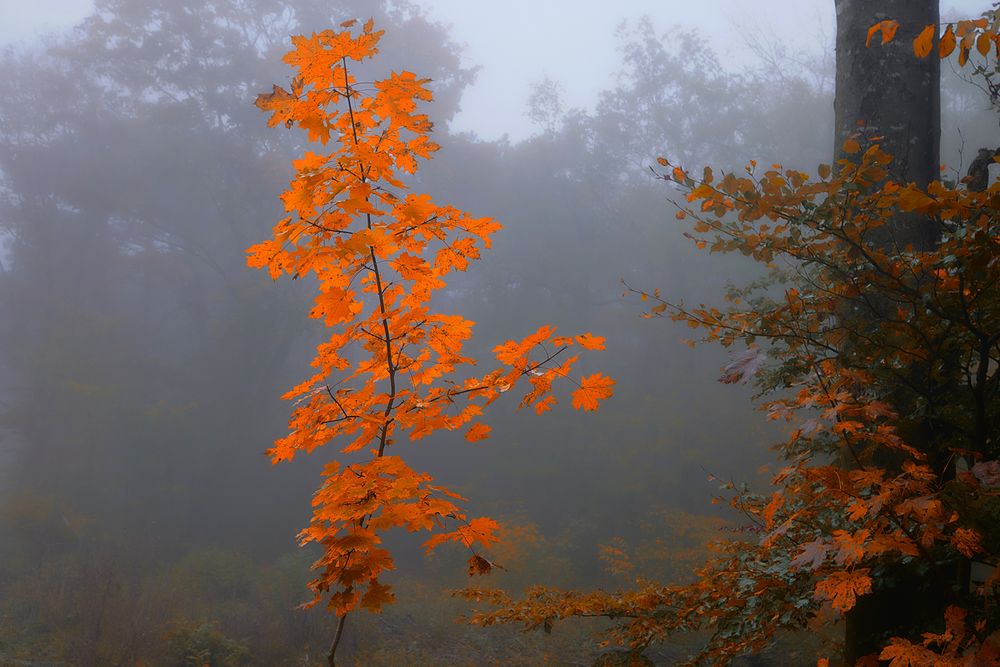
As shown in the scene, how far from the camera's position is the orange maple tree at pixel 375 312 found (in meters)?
1.21

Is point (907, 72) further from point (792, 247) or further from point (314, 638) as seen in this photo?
point (314, 638)

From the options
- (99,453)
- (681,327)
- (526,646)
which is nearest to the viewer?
(526,646)

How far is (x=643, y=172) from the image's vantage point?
17969mm

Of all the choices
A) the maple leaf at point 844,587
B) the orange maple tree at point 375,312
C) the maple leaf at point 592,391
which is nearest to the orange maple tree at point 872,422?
the maple leaf at point 844,587

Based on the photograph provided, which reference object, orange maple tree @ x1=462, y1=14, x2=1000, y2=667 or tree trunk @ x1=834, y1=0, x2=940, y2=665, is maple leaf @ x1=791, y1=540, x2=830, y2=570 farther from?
tree trunk @ x1=834, y1=0, x2=940, y2=665

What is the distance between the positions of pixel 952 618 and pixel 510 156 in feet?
59.1

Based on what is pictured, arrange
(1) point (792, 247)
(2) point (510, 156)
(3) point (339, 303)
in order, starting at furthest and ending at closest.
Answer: (2) point (510, 156) < (1) point (792, 247) < (3) point (339, 303)

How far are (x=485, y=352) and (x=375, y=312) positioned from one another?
50.8 ft

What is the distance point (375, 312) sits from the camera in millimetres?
1438

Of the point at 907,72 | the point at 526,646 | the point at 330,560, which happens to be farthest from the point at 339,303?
the point at 526,646

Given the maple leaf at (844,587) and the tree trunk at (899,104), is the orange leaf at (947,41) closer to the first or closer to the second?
the tree trunk at (899,104)

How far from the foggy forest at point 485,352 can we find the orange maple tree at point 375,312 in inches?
0.4

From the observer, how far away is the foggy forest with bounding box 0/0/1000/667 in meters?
1.32

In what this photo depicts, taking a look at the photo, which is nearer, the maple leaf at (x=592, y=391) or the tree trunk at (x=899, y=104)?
the maple leaf at (x=592, y=391)
